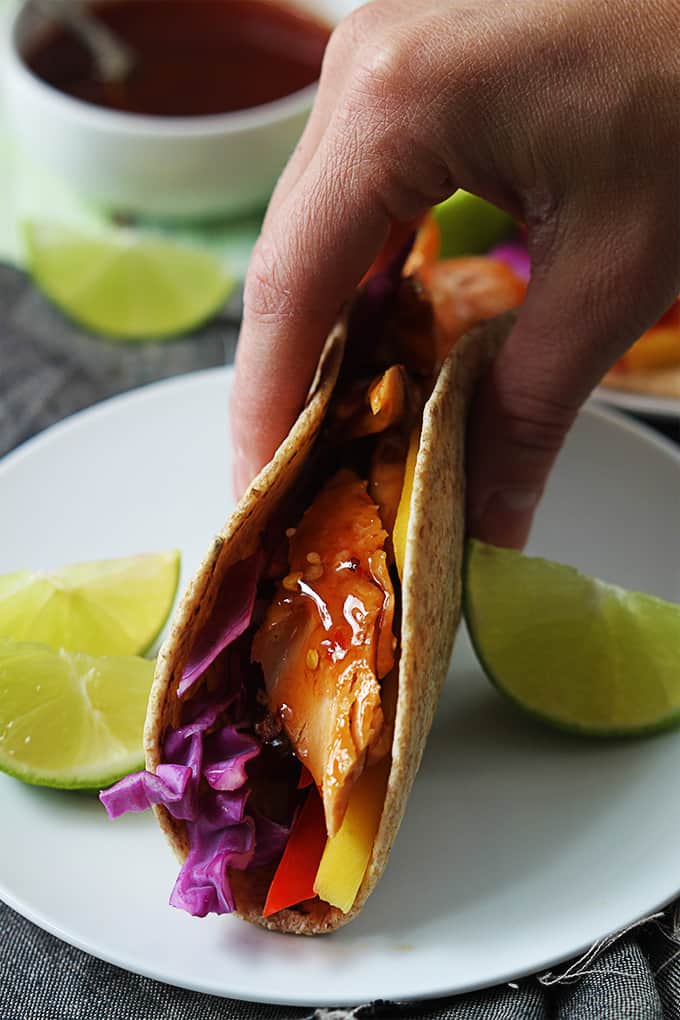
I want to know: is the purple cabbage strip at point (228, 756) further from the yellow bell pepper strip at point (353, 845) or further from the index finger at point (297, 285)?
the index finger at point (297, 285)

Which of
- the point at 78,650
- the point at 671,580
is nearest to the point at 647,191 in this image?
A: the point at 671,580

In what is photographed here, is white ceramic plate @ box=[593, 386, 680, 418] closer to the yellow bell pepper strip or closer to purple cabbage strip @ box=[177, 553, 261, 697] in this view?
purple cabbage strip @ box=[177, 553, 261, 697]

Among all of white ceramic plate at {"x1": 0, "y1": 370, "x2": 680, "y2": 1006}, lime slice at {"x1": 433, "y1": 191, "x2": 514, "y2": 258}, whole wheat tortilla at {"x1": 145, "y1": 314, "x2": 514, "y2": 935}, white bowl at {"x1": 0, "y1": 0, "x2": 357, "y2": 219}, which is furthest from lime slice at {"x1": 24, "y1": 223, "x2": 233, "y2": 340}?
whole wheat tortilla at {"x1": 145, "y1": 314, "x2": 514, "y2": 935}

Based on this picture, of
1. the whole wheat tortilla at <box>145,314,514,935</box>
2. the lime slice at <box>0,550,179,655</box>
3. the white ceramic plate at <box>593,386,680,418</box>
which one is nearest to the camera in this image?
the whole wheat tortilla at <box>145,314,514,935</box>

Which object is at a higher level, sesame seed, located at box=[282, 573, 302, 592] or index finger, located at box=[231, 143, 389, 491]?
index finger, located at box=[231, 143, 389, 491]

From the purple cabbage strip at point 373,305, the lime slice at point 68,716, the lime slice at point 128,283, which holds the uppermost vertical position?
the purple cabbage strip at point 373,305

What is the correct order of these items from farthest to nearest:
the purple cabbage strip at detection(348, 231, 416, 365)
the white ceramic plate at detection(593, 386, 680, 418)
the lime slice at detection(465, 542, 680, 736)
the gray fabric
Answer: the white ceramic plate at detection(593, 386, 680, 418) < the purple cabbage strip at detection(348, 231, 416, 365) < the lime slice at detection(465, 542, 680, 736) < the gray fabric

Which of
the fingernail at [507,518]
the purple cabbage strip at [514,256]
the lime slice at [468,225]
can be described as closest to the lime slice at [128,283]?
the lime slice at [468,225]
